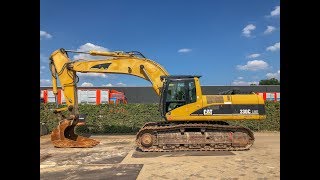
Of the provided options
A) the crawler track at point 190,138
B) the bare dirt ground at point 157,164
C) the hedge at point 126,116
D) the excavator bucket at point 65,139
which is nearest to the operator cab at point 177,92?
the crawler track at point 190,138

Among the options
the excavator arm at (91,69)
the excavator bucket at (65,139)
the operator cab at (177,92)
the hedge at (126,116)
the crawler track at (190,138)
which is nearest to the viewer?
the crawler track at (190,138)

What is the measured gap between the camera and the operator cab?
11.9m

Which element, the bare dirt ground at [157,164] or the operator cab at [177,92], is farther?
the operator cab at [177,92]

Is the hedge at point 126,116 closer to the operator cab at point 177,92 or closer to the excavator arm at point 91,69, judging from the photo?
the excavator arm at point 91,69

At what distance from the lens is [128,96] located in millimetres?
36594

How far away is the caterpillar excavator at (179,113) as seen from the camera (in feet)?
37.2

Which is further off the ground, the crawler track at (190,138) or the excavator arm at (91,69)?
the excavator arm at (91,69)

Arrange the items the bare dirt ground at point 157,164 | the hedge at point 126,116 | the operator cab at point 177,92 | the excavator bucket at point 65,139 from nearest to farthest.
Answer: the bare dirt ground at point 157,164 → the operator cab at point 177,92 → the excavator bucket at point 65,139 → the hedge at point 126,116

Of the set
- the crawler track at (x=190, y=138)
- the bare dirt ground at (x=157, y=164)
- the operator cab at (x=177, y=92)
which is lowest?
the bare dirt ground at (x=157, y=164)

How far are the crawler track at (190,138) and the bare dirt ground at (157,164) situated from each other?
416 millimetres

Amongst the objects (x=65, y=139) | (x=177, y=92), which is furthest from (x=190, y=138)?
(x=65, y=139)
